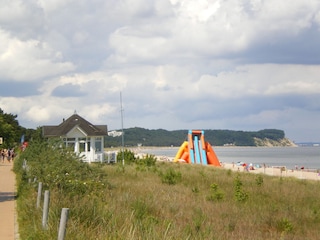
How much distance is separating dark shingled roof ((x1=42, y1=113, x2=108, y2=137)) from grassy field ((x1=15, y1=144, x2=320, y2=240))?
18.9m

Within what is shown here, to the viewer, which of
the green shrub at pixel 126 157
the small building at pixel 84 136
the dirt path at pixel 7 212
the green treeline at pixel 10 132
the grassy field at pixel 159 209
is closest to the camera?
the grassy field at pixel 159 209

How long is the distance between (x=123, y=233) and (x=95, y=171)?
13.7 m

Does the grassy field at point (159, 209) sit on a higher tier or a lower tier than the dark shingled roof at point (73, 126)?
lower

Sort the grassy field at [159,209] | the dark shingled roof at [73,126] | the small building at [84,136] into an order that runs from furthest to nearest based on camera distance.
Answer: the dark shingled roof at [73,126]
the small building at [84,136]
the grassy field at [159,209]

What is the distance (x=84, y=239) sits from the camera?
9203 millimetres

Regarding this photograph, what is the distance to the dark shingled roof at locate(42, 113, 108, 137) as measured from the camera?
49.5m

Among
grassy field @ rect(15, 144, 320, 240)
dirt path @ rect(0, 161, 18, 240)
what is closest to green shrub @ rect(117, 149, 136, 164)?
grassy field @ rect(15, 144, 320, 240)

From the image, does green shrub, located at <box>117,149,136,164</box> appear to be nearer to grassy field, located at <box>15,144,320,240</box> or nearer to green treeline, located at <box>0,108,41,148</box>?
green treeline, located at <box>0,108,41,148</box>

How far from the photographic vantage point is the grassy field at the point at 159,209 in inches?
410

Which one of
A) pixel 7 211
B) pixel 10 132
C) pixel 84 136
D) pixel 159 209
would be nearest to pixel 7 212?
pixel 7 211

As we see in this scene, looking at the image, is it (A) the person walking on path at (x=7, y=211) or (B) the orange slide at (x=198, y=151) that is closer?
(A) the person walking on path at (x=7, y=211)

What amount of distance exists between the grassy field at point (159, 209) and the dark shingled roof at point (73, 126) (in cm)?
1893

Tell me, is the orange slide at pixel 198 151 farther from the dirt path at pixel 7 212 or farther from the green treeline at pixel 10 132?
the dirt path at pixel 7 212

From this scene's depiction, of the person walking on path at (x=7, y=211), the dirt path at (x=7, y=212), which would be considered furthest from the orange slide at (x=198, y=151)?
the dirt path at (x=7, y=212)
